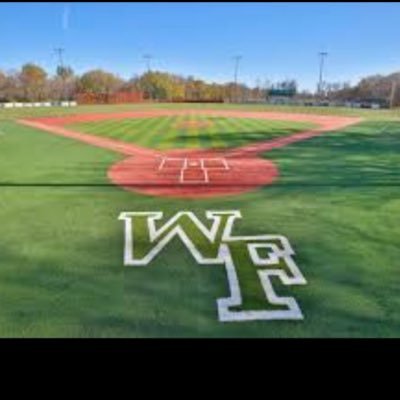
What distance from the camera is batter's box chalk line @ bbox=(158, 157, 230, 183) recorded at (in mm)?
13773

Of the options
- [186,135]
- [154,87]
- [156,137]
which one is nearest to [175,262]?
[156,137]

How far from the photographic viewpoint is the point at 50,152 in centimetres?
1948

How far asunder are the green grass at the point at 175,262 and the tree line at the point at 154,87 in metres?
95.9

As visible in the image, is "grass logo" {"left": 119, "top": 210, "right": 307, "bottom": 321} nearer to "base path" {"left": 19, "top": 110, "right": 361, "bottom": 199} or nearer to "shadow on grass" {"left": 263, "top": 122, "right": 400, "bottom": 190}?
"base path" {"left": 19, "top": 110, "right": 361, "bottom": 199}

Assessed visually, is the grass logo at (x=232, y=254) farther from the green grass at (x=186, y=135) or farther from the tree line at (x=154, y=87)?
the tree line at (x=154, y=87)

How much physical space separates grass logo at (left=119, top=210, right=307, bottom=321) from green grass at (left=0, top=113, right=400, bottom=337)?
186mm

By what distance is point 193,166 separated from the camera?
15859 mm

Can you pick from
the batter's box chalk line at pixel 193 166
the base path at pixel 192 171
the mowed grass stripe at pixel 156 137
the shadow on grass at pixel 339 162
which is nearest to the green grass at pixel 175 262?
the shadow on grass at pixel 339 162

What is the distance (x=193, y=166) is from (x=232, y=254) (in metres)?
8.39

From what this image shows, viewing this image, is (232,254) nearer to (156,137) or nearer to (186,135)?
(156,137)

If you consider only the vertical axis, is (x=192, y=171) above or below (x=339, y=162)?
below

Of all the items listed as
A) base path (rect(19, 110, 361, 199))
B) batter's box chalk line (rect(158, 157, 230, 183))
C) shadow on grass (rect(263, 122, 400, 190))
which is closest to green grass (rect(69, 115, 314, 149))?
base path (rect(19, 110, 361, 199))
